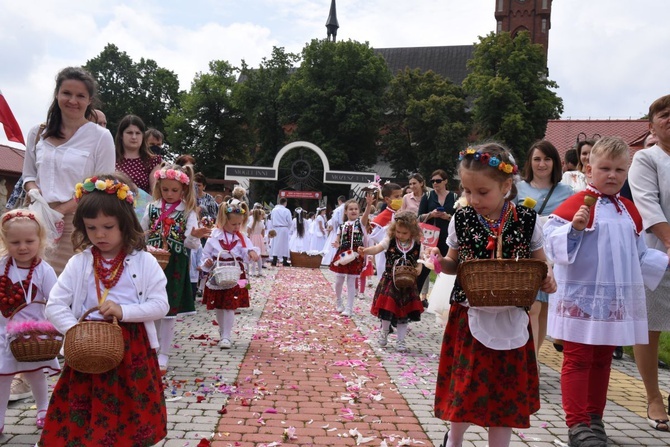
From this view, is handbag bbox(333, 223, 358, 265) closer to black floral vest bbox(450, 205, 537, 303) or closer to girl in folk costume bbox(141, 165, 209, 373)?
girl in folk costume bbox(141, 165, 209, 373)

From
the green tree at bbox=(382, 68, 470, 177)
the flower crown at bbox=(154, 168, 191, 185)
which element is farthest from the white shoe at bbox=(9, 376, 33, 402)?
the green tree at bbox=(382, 68, 470, 177)

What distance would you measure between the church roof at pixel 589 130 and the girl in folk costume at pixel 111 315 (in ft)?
75.8

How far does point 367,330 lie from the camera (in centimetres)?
878

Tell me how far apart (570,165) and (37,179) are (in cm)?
638

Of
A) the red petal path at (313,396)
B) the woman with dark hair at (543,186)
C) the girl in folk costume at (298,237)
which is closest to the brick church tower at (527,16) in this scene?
the girl in folk costume at (298,237)

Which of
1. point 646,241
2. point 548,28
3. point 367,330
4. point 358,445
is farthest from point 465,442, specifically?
point 548,28

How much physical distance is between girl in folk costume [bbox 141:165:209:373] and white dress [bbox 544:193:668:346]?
3253mm

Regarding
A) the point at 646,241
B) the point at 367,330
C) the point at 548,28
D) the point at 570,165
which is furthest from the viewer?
the point at 548,28

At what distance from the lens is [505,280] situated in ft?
10.3

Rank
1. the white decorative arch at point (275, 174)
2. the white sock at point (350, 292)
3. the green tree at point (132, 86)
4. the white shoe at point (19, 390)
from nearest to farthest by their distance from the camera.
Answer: the white shoe at point (19, 390) → the white sock at point (350, 292) → the white decorative arch at point (275, 174) → the green tree at point (132, 86)

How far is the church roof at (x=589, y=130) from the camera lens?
2448 centimetres

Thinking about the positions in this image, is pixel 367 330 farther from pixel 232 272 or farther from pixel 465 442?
pixel 465 442

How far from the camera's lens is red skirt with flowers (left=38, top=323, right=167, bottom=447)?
3.07m

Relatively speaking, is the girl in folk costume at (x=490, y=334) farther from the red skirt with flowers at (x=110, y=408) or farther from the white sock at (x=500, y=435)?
the red skirt with flowers at (x=110, y=408)
